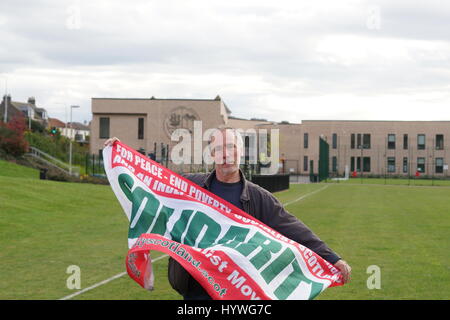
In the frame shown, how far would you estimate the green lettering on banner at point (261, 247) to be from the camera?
16.9ft

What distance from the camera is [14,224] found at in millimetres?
19234

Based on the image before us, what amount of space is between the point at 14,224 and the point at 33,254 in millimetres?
5656

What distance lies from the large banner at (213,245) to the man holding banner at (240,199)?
0.07 metres

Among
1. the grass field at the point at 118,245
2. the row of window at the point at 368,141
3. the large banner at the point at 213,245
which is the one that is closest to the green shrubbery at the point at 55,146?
the grass field at the point at 118,245

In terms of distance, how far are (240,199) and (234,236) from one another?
11.4 inches

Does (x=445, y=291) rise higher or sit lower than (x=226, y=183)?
lower

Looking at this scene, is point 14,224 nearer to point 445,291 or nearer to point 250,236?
point 445,291

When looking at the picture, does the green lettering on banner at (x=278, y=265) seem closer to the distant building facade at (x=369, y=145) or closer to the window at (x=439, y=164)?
the distant building facade at (x=369, y=145)

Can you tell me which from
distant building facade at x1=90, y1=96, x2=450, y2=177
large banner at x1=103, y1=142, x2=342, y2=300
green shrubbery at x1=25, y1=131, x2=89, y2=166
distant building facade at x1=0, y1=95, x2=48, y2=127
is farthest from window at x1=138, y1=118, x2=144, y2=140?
large banner at x1=103, y1=142, x2=342, y2=300

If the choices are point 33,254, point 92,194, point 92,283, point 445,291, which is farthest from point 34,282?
point 92,194

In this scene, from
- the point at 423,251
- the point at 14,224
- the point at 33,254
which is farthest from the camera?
the point at 14,224

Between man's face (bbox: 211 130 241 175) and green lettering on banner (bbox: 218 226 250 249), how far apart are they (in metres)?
0.46

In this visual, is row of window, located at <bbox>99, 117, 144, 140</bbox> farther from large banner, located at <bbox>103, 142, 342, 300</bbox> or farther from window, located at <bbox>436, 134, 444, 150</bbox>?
large banner, located at <bbox>103, 142, 342, 300</bbox>

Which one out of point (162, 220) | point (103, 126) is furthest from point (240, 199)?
point (103, 126)
